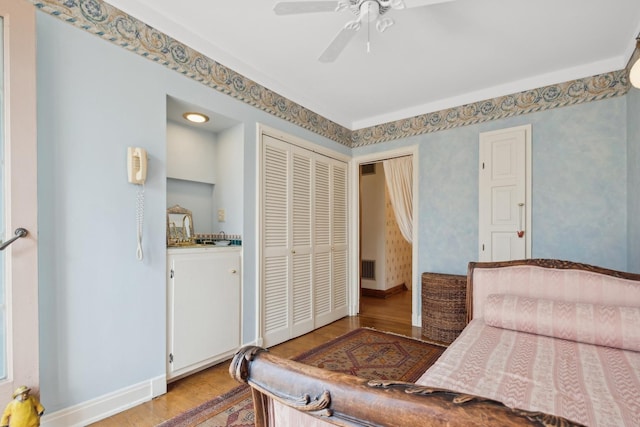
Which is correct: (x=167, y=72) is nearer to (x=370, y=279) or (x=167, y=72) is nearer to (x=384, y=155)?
(x=384, y=155)

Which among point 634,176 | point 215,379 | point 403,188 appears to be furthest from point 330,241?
point 634,176

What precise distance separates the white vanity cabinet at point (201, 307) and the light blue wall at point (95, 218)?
107 millimetres

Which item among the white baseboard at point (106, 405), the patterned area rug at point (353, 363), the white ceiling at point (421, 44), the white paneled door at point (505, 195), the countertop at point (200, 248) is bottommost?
the patterned area rug at point (353, 363)

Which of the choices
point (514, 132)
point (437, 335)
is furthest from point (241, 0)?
point (437, 335)

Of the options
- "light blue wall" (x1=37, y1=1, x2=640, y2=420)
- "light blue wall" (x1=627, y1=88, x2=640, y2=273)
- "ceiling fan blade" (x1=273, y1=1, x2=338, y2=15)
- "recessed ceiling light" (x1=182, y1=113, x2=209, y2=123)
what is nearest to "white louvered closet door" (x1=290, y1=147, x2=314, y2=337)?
"light blue wall" (x1=37, y1=1, x2=640, y2=420)

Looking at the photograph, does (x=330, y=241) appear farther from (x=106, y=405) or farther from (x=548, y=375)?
(x=548, y=375)

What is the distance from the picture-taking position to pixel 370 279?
5.25 m

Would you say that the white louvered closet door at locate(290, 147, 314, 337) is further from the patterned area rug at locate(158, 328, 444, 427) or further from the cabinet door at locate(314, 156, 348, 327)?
the patterned area rug at locate(158, 328, 444, 427)

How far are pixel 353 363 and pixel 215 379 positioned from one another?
1.11 m

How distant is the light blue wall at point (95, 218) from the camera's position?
160 cm

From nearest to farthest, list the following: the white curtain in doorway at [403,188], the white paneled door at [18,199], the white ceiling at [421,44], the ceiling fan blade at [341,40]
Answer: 1. the white paneled door at [18,199]
2. the ceiling fan blade at [341,40]
3. the white ceiling at [421,44]
4. the white curtain in doorway at [403,188]

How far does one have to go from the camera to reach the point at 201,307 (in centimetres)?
232

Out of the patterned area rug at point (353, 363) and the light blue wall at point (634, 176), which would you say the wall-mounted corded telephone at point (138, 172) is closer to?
the patterned area rug at point (353, 363)

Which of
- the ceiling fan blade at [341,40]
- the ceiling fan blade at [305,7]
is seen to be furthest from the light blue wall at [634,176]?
the ceiling fan blade at [305,7]
